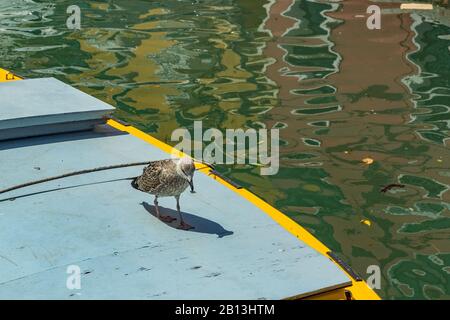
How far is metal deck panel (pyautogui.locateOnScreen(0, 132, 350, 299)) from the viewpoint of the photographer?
169 inches

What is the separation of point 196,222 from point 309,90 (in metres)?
7.49

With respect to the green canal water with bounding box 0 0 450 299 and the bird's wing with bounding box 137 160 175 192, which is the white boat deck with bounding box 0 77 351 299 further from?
the green canal water with bounding box 0 0 450 299

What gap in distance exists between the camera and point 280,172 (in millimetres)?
9477

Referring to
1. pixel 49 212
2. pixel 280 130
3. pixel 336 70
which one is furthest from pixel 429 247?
pixel 336 70

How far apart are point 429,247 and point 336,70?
18.6ft

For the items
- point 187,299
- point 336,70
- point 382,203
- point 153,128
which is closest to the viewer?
point 187,299

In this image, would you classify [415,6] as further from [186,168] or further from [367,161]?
[186,168]

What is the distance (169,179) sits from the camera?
16.4ft

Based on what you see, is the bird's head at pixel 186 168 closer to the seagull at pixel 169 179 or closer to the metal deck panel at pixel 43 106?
the seagull at pixel 169 179

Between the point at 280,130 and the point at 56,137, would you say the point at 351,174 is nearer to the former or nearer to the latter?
the point at 280,130

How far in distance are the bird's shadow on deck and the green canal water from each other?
2553mm

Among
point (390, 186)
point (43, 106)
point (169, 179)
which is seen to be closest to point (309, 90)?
point (390, 186)

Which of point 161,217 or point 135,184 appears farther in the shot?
point 135,184

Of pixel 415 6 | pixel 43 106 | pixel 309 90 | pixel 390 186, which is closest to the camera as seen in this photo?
pixel 43 106
